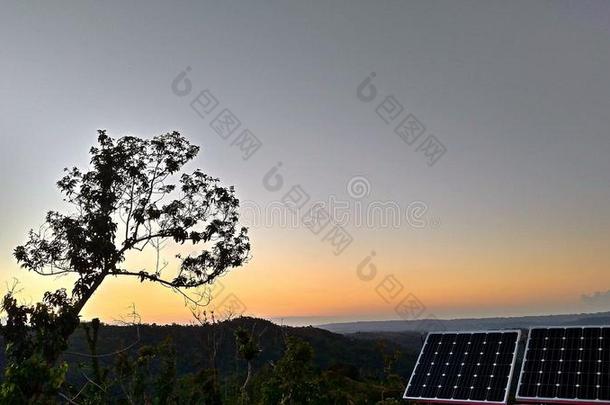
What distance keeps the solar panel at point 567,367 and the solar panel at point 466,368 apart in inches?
25.7

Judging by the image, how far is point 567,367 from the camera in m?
17.6

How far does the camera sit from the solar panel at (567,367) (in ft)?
54.3

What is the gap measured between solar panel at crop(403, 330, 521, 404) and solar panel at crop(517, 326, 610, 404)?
65 centimetres

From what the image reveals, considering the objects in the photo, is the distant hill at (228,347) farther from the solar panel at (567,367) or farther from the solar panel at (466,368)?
the solar panel at (567,367)

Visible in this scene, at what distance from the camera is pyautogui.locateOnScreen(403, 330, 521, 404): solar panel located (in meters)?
18.4

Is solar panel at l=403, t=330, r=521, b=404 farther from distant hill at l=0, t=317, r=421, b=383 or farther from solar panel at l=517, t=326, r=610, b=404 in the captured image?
distant hill at l=0, t=317, r=421, b=383

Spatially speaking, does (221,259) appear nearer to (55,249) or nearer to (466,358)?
(55,249)

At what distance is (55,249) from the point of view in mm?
23328

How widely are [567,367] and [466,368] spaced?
3.33 meters

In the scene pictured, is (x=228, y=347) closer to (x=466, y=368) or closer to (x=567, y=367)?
(x=466, y=368)

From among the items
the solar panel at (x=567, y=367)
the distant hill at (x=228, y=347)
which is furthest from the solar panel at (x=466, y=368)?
the distant hill at (x=228, y=347)

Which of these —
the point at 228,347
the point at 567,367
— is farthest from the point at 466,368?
the point at 228,347

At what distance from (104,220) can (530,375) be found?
17232 millimetres

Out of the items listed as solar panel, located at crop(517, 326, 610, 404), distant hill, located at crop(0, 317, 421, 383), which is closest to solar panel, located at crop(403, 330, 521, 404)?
solar panel, located at crop(517, 326, 610, 404)
